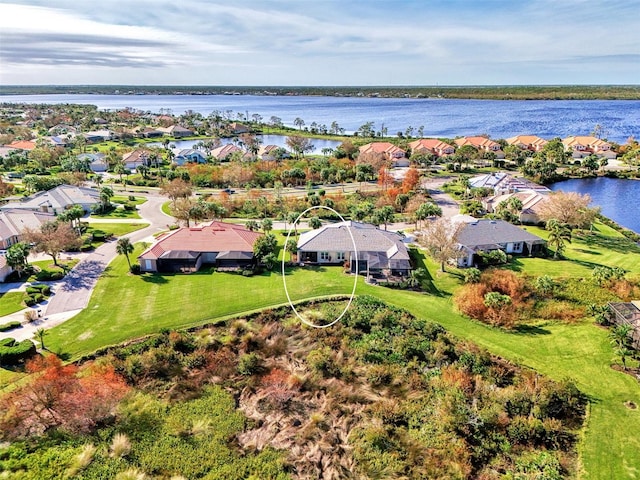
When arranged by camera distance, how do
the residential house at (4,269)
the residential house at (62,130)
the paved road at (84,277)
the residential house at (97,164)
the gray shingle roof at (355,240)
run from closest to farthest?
the paved road at (84,277), the residential house at (4,269), the gray shingle roof at (355,240), the residential house at (97,164), the residential house at (62,130)

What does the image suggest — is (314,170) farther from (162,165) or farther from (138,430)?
(138,430)

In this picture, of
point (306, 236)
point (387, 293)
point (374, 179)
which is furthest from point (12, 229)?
point (374, 179)

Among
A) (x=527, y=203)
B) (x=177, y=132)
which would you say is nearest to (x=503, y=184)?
(x=527, y=203)

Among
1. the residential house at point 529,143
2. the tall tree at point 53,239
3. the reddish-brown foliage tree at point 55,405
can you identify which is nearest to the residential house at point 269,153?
the tall tree at point 53,239

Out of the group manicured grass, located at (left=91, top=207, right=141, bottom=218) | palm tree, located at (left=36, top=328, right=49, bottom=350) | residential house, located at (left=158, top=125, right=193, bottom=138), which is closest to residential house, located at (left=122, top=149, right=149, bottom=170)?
manicured grass, located at (left=91, top=207, right=141, bottom=218)

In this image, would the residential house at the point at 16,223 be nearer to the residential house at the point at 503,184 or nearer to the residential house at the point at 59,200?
the residential house at the point at 59,200

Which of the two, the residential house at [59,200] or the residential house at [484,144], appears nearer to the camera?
the residential house at [59,200]
